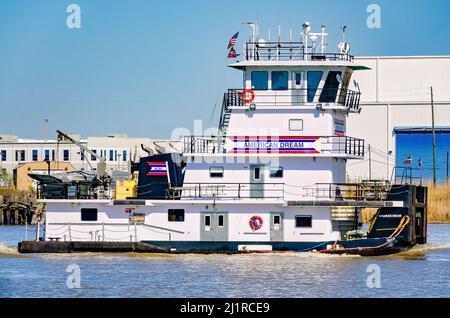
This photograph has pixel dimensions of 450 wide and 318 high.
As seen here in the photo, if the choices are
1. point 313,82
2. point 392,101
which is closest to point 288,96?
point 313,82

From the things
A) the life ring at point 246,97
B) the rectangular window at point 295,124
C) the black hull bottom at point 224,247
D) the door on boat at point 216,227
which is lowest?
the black hull bottom at point 224,247

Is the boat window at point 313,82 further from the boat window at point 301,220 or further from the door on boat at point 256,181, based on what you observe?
the boat window at point 301,220

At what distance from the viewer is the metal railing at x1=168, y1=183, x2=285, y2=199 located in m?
37.7

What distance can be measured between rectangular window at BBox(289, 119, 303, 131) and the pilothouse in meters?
0.05

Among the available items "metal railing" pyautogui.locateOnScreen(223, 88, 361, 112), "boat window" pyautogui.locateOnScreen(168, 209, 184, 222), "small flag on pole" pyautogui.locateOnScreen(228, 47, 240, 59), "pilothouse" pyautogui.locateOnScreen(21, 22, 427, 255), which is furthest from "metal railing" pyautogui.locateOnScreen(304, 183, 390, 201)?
"small flag on pole" pyautogui.locateOnScreen(228, 47, 240, 59)

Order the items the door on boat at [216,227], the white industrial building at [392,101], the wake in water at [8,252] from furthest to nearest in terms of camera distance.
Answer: the white industrial building at [392,101] < the wake in water at [8,252] < the door on boat at [216,227]

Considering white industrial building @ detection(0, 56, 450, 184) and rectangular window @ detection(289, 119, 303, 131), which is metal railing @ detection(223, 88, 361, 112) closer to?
rectangular window @ detection(289, 119, 303, 131)

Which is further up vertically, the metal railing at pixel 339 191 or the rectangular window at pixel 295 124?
the rectangular window at pixel 295 124

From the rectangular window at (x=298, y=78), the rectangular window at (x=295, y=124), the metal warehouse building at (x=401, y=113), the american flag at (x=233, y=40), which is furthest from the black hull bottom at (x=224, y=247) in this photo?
the metal warehouse building at (x=401, y=113)

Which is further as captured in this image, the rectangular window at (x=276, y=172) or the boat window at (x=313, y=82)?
the boat window at (x=313, y=82)

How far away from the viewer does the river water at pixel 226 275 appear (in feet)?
98.6

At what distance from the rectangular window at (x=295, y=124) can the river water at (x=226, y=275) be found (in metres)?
4.58

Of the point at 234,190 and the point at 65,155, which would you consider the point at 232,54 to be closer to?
the point at 234,190

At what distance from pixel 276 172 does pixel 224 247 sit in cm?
332
